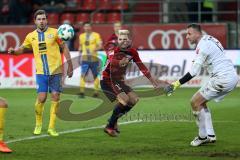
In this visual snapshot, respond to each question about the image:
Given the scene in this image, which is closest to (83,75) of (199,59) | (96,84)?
(96,84)

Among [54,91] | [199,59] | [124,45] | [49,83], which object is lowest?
[54,91]

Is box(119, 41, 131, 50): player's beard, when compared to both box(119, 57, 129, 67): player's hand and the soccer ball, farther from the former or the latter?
the soccer ball

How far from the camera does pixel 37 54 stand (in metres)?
13.0

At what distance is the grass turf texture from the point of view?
10.4 m

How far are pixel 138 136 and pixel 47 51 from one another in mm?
2448

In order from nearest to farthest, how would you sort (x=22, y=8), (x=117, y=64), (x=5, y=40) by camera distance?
(x=117, y=64)
(x=5, y=40)
(x=22, y=8)

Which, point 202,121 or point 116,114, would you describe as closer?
point 202,121

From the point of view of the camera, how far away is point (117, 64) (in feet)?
42.2

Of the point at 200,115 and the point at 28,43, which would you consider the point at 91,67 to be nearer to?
the point at 28,43

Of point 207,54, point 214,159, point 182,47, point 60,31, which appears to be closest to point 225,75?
point 207,54

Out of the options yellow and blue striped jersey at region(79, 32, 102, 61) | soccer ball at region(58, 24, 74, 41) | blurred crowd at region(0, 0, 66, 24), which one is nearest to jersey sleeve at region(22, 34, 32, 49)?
soccer ball at region(58, 24, 74, 41)

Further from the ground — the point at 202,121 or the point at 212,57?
the point at 212,57

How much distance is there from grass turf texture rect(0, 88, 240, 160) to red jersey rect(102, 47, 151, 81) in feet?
3.79

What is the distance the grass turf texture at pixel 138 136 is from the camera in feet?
34.2
